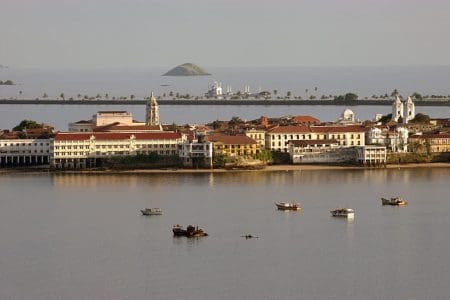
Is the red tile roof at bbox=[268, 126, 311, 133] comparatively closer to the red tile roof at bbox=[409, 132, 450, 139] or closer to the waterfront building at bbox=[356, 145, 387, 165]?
the waterfront building at bbox=[356, 145, 387, 165]

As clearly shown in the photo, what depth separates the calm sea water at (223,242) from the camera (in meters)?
18.5

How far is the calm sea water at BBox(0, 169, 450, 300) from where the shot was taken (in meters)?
18.5

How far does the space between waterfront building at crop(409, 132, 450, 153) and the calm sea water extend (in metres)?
4.53

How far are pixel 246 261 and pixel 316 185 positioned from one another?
8943 millimetres

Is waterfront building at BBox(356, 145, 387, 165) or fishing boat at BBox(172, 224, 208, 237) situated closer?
fishing boat at BBox(172, 224, 208, 237)

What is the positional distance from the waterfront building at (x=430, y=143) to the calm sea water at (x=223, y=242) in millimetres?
4532

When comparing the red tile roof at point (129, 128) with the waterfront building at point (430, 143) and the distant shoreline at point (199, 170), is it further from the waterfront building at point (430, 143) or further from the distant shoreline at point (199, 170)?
the waterfront building at point (430, 143)

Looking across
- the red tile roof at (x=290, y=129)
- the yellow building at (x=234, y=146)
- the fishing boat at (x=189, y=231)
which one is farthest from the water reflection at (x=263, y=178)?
the fishing boat at (x=189, y=231)

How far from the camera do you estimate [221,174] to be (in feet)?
103

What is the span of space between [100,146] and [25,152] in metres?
1.61

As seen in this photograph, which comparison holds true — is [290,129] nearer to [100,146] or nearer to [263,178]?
[100,146]

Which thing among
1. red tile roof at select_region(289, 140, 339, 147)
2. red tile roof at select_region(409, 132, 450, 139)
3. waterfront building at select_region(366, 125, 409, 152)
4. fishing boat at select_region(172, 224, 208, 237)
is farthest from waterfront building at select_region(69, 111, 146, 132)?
fishing boat at select_region(172, 224, 208, 237)

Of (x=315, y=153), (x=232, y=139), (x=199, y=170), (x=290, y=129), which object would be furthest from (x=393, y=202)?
(x=290, y=129)

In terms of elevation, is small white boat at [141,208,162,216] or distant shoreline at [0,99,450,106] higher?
distant shoreline at [0,99,450,106]
